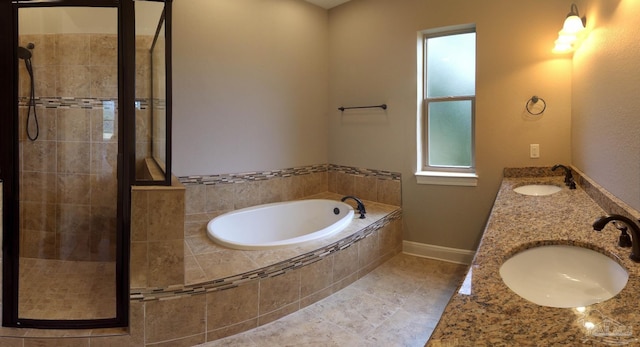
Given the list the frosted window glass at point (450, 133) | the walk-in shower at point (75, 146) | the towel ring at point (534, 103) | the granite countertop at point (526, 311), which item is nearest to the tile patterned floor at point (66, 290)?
the walk-in shower at point (75, 146)

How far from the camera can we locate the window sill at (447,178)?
3.14 meters

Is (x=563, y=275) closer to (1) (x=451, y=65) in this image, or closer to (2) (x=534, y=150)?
(2) (x=534, y=150)

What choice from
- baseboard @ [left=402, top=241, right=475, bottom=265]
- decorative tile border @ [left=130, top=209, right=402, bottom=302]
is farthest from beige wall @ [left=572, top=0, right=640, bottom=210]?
decorative tile border @ [left=130, top=209, right=402, bottom=302]

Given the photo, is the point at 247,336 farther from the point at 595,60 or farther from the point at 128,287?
the point at 595,60

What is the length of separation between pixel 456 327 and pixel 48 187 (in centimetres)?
331

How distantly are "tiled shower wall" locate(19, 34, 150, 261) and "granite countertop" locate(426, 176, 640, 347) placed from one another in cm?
250

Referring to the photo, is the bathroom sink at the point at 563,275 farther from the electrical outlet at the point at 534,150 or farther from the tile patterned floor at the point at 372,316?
the electrical outlet at the point at 534,150

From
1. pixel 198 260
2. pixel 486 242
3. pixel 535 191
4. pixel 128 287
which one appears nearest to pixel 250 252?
pixel 198 260

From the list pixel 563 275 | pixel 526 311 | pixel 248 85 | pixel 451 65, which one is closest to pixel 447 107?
pixel 451 65

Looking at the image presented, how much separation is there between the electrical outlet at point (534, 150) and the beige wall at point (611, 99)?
366 mm

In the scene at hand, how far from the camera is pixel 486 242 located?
49.4 inches

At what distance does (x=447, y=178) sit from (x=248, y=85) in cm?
207

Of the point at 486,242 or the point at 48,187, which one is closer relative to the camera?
the point at 486,242

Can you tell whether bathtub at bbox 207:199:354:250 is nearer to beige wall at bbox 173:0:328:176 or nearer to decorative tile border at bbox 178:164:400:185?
decorative tile border at bbox 178:164:400:185
